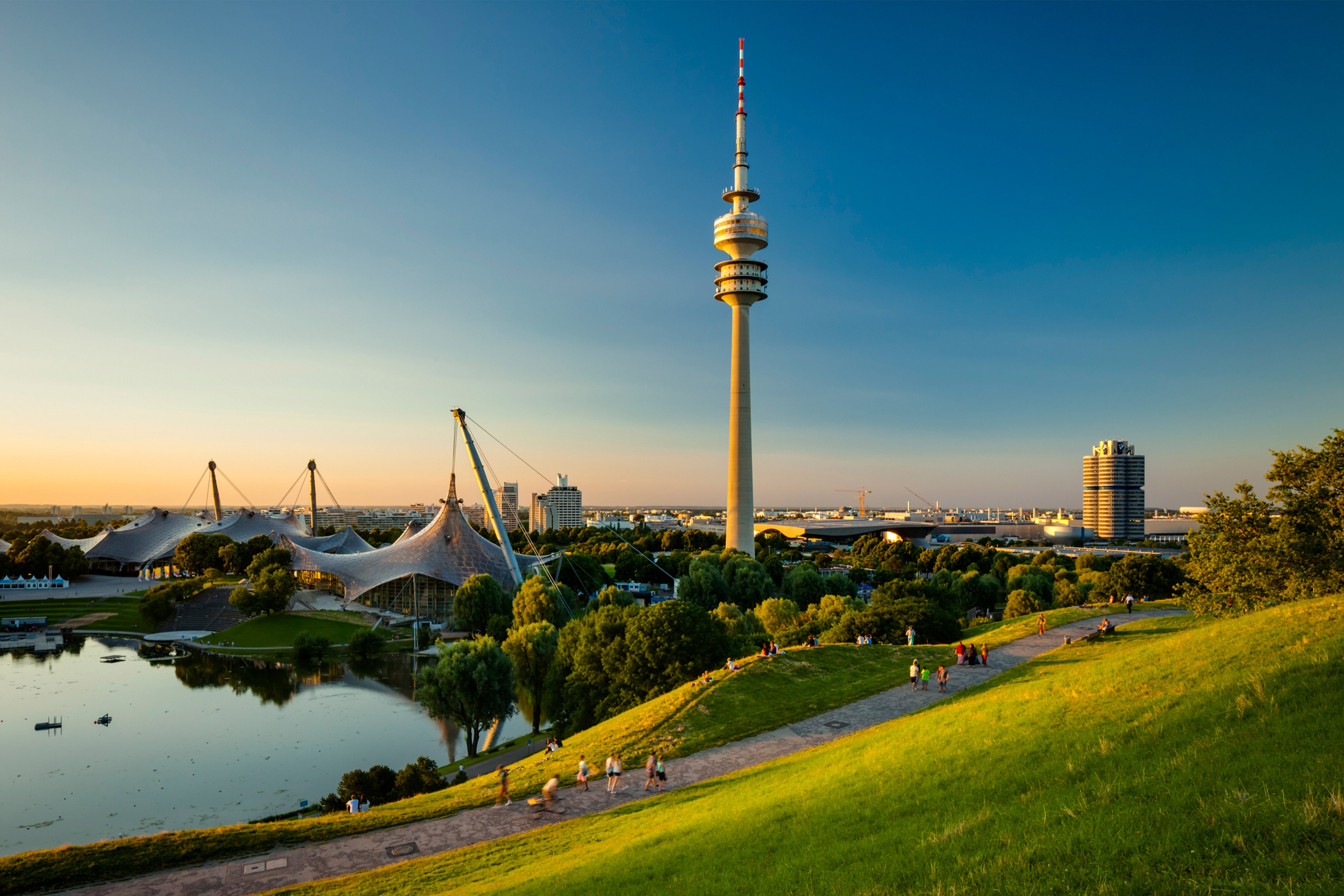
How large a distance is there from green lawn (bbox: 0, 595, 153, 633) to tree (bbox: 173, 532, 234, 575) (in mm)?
13487

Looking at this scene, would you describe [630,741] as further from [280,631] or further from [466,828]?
[280,631]

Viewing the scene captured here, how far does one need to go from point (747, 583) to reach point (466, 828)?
49.5m

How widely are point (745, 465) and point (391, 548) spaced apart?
168 feet

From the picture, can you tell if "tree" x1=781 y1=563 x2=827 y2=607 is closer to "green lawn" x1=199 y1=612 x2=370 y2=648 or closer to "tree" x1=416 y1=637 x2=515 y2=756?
"tree" x1=416 y1=637 x2=515 y2=756

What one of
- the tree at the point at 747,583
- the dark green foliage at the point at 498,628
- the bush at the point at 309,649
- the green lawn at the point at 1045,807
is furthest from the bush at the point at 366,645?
the green lawn at the point at 1045,807

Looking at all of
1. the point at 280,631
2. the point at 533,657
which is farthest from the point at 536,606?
the point at 280,631

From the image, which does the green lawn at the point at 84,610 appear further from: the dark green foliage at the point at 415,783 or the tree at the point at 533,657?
the dark green foliage at the point at 415,783

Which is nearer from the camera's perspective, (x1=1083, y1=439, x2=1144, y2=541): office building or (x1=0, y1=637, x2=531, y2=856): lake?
(x1=0, y1=637, x2=531, y2=856): lake

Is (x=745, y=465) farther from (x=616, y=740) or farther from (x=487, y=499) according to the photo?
(x=616, y=740)

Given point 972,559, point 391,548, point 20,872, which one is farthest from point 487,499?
point 972,559

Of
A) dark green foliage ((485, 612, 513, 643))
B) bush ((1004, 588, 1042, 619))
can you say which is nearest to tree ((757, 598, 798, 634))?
bush ((1004, 588, 1042, 619))

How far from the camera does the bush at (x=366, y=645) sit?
54.6m

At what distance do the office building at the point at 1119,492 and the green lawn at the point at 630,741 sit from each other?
170m

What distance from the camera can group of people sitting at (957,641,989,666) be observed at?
2759 centimetres
